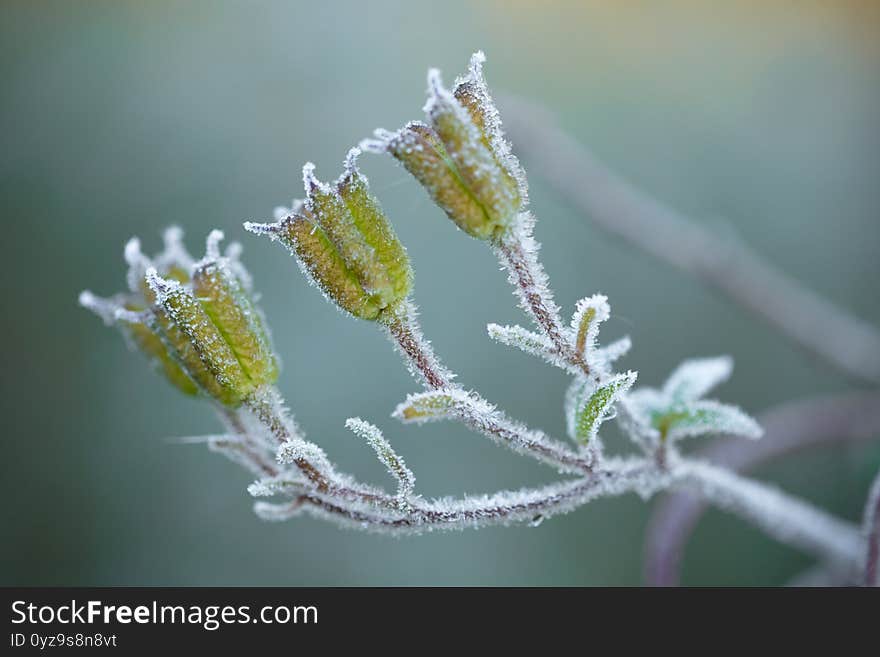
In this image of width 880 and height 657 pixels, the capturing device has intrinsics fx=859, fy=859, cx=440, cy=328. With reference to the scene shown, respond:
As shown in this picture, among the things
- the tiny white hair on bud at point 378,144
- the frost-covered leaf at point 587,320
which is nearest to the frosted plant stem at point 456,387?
the frost-covered leaf at point 587,320

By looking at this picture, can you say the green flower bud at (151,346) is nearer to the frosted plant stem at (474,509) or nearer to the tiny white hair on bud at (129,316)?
the tiny white hair on bud at (129,316)

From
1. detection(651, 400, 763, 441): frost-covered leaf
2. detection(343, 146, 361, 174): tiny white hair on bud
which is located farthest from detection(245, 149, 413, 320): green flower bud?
detection(651, 400, 763, 441): frost-covered leaf

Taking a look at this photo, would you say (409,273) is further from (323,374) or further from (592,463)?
(323,374)

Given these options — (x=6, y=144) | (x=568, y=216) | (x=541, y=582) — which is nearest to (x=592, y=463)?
(x=541, y=582)

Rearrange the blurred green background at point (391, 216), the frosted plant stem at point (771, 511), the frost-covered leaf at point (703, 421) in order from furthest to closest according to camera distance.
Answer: the blurred green background at point (391, 216) → the frosted plant stem at point (771, 511) → the frost-covered leaf at point (703, 421)

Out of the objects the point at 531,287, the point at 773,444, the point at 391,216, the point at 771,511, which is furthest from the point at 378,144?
the point at 391,216
